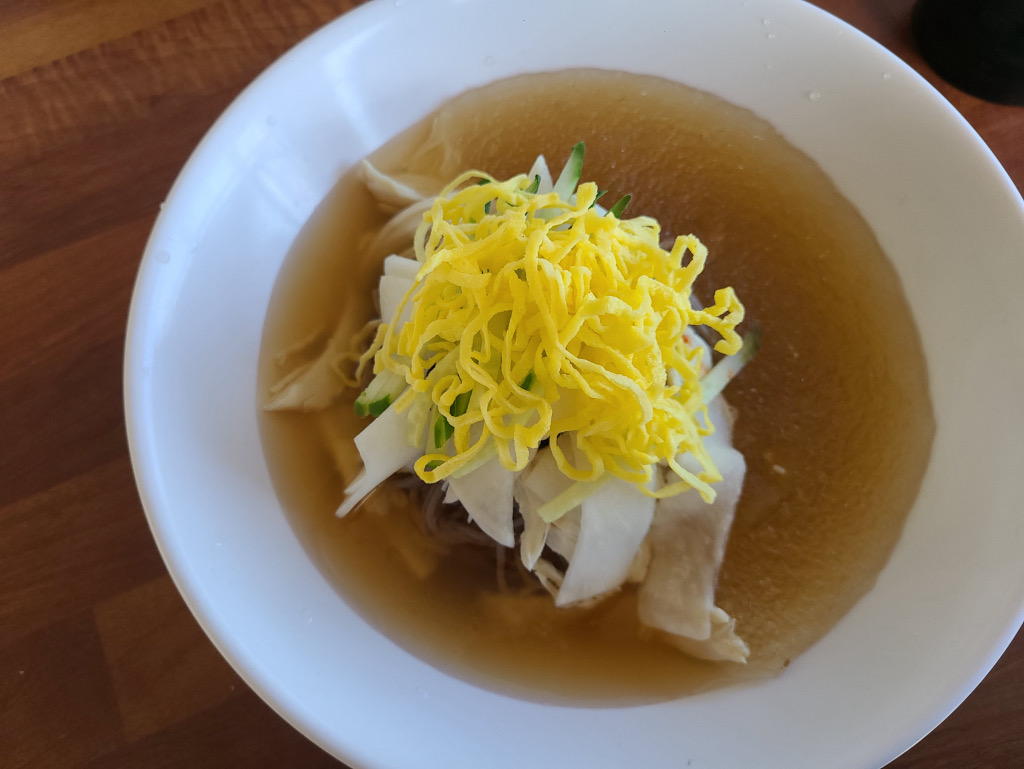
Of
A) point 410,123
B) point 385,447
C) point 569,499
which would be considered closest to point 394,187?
point 410,123

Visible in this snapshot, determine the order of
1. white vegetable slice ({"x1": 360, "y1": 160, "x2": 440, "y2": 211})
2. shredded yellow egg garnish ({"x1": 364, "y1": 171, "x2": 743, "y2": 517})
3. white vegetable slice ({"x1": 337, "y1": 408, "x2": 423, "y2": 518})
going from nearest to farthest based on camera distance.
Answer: shredded yellow egg garnish ({"x1": 364, "y1": 171, "x2": 743, "y2": 517}) → white vegetable slice ({"x1": 337, "y1": 408, "x2": 423, "y2": 518}) → white vegetable slice ({"x1": 360, "y1": 160, "x2": 440, "y2": 211})

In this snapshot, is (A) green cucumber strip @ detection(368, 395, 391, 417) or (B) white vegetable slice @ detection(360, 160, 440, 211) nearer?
(A) green cucumber strip @ detection(368, 395, 391, 417)

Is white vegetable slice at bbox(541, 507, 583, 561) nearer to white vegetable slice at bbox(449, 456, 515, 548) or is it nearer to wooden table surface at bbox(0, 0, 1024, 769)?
white vegetable slice at bbox(449, 456, 515, 548)

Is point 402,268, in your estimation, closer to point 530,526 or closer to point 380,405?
point 380,405

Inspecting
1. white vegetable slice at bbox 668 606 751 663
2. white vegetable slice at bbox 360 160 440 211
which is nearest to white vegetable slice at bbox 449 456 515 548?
white vegetable slice at bbox 668 606 751 663

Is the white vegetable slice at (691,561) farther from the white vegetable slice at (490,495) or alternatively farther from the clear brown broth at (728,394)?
the white vegetable slice at (490,495)

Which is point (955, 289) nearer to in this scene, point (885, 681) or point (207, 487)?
point (885, 681)
